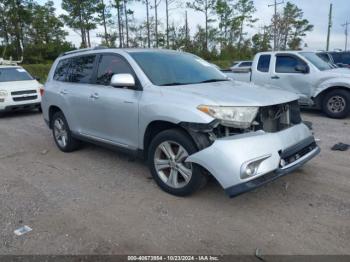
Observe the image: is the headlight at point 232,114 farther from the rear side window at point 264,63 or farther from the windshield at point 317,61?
the rear side window at point 264,63

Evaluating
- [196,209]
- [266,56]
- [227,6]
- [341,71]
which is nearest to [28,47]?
[227,6]

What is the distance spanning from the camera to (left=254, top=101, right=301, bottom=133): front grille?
11.6 feet

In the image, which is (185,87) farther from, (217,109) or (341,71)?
(341,71)

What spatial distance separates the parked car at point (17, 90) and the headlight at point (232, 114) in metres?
8.44

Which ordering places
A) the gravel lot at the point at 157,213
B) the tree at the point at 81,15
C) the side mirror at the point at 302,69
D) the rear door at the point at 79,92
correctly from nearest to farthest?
1. the gravel lot at the point at 157,213
2. the rear door at the point at 79,92
3. the side mirror at the point at 302,69
4. the tree at the point at 81,15

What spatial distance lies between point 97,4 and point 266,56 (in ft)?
83.5

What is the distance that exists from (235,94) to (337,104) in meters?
5.81

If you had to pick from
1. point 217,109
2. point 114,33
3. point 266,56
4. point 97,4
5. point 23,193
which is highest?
point 97,4

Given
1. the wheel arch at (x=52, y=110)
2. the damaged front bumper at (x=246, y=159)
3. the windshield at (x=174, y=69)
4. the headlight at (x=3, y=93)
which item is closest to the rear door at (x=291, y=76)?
the windshield at (x=174, y=69)

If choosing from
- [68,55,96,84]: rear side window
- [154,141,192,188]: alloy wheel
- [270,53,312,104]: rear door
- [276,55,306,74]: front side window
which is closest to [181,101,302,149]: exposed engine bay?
[154,141,192,188]: alloy wheel

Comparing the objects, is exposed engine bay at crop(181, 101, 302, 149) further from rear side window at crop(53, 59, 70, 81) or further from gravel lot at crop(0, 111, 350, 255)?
rear side window at crop(53, 59, 70, 81)

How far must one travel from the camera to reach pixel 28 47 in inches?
1117

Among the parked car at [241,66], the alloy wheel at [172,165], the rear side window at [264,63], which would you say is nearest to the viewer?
the alloy wheel at [172,165]

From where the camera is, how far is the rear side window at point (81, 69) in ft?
16.5
